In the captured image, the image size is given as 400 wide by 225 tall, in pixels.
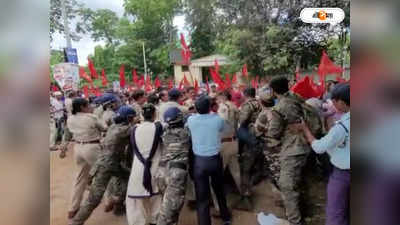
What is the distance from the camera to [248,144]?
313 centimetres

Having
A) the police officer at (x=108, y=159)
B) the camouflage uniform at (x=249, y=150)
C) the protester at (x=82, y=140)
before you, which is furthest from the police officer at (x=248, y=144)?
the protester at (x=82, y=140)

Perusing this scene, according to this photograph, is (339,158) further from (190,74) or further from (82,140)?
(82,140)

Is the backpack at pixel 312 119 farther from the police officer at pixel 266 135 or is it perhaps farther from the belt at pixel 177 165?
the belt at pixel 177 165

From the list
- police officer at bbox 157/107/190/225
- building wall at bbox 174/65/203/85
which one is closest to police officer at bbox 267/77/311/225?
police officer at bbox 157/107/190/225

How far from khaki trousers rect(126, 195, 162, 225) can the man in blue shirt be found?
0.40m

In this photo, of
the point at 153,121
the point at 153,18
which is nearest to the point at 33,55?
the point at 153,18

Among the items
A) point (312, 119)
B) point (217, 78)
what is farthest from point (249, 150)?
point (312, 119)

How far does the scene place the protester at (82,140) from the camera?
289 cm

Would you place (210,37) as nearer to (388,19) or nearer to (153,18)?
(153,18)

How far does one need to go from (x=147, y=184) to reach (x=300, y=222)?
1267mm

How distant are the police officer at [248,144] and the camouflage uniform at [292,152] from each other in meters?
0.67

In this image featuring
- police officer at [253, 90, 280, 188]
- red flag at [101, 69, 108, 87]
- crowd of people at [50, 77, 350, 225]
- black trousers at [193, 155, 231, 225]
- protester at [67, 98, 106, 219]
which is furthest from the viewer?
red flag at [101, 69, 108, 87]

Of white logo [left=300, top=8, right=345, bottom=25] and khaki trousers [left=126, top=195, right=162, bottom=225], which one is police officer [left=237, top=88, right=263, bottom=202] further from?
white logo [left=300, top=8, right=345, bottom=25]

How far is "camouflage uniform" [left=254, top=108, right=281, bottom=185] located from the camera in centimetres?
263
